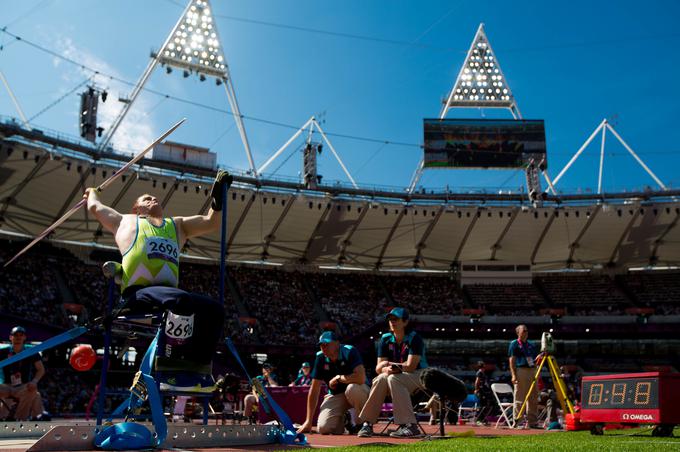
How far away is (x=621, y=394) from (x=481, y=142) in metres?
27.8

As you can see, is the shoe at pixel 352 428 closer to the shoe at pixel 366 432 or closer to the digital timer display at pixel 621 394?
the shoe at pixel 366 432

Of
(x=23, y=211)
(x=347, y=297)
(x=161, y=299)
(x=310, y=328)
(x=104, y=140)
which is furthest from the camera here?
(x=347, y=297)

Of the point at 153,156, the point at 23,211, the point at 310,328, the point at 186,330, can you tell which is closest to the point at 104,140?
the point at 153,156

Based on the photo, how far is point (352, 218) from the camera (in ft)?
107

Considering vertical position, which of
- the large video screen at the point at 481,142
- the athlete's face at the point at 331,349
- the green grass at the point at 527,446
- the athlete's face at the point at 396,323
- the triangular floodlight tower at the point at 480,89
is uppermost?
the triangular floodlight tower at the point at 480,89

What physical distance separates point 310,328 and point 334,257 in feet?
17.6

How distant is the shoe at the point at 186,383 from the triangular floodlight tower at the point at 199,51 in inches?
981

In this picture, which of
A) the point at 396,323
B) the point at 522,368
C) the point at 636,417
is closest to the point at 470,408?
the point at 522,368

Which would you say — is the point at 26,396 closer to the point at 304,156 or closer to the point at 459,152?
the point at 304,156

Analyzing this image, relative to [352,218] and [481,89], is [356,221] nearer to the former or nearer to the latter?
[352,218]

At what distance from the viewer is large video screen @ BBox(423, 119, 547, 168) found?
108 feet

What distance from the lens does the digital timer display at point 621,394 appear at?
6.07 metres

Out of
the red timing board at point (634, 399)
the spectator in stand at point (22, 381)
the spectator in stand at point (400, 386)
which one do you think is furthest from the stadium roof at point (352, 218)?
the red timing board at point (634, 399)

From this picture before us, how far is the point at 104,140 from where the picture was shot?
25844mm
